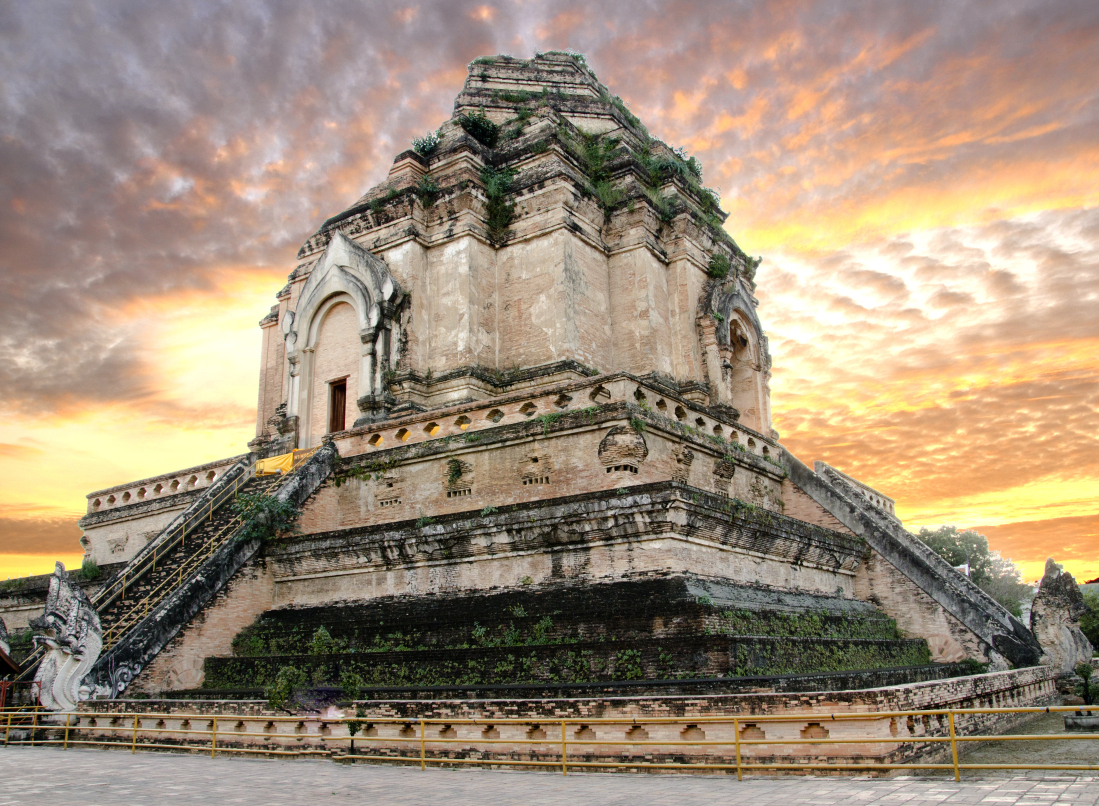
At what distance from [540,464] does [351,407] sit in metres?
7.26

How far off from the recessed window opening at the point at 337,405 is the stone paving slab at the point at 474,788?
11372 mm

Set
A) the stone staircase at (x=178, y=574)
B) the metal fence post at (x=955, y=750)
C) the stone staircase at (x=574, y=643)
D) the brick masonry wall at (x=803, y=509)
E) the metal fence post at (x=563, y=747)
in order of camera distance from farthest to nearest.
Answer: the brick masonry wall at (x=803, y=509)
the stone staircase at (x=178, y=574)
the stone staircase at (x=574, y=643)
the metal fence post at (x=563, y=747)
the metal fence post at (x=955, y=750)

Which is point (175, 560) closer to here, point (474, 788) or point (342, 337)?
point (342, 337)

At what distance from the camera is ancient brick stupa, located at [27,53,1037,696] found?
11.9 m

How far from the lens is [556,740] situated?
30.4ft

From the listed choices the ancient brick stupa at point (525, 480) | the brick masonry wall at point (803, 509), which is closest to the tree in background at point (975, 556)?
the ancient brick stupa at point (525, 480)

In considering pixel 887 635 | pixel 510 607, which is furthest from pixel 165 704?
pixel 887 635

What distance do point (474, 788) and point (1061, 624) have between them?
40.3 ft

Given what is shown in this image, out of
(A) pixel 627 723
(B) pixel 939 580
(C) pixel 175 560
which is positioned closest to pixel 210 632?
(C) pixel 175 560

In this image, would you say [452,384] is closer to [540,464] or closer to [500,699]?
[540,464]

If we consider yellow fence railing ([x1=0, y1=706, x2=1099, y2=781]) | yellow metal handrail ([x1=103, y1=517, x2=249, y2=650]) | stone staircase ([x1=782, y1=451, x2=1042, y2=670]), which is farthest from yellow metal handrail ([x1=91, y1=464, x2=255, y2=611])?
stone staircase ([x1=782, y1=451, x2=1042, y2=670])

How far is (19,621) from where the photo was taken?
875 inches

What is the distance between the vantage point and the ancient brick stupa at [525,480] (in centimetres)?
1185

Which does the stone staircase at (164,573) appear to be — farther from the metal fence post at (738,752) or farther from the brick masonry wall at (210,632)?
the metal fence post at (738,752)
